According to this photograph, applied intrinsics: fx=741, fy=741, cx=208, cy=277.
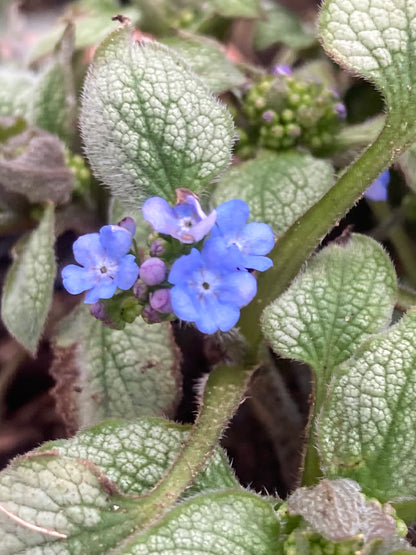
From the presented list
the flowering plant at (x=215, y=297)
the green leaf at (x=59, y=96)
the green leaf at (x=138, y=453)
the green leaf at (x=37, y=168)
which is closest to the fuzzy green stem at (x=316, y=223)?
the flowering plant at (x=215, y=297)

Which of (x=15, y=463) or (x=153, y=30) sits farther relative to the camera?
(x=153, y=30)

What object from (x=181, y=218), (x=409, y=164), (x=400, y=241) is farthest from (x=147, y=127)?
(x=400, y=241)

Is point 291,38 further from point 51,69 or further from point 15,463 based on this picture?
point 15,463

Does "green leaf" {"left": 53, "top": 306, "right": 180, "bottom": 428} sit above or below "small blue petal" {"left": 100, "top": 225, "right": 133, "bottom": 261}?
below

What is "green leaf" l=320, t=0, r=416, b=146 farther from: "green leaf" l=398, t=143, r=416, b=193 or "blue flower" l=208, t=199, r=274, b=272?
"blue flower" l=208, t=199, r=274, b=272

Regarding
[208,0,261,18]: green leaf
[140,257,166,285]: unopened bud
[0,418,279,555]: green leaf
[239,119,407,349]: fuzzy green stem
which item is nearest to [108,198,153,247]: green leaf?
[239,119,407,349]: fuzzy green stem

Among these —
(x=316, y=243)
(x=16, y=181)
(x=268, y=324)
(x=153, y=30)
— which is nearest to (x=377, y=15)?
(x=316, y=243)
